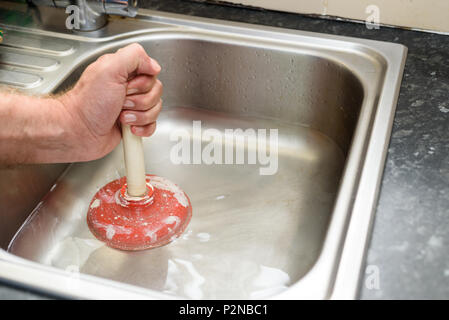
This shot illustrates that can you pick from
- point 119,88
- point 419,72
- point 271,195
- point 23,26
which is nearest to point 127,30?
point 23,26

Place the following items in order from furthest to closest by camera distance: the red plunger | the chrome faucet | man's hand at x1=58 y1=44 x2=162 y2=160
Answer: the chrome faucet < the red plunger < man's hand at x1=58 y1=44 x2=162 y2=160

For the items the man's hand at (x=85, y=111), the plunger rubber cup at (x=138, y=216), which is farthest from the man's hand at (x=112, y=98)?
the plunger rubber cup at (x=138, y=216)

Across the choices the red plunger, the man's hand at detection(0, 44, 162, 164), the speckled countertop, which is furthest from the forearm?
the speckled countertop

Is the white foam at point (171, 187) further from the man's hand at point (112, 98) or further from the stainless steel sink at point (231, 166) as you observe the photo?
the man's hand at point (112, 98)

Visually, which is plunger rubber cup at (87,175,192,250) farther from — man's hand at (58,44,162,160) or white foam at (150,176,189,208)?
man's hand at (58,44,162,160)

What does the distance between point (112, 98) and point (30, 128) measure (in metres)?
0.13

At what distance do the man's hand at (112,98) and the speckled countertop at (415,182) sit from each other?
286 millimetres

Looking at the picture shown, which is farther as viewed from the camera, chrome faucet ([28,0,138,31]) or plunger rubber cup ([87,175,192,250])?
chrome faucet ([28,0,138,31])

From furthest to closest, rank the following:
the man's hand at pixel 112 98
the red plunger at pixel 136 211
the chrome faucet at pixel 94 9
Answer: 1. the chrome faucet at pixel 94 9
2. the red plunger at pixel 136 211
3. the man's hand at pixel 112 98

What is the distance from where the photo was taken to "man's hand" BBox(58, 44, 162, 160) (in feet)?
2.25

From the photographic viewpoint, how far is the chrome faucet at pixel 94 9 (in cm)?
91

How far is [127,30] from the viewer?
1.00 metres

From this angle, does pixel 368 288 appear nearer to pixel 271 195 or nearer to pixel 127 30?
pixel 271 195

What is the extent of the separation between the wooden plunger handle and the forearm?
0.28 ft
